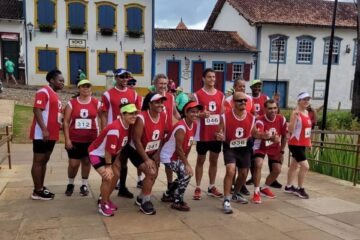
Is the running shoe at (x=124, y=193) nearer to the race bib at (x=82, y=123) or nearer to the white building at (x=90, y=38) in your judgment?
the race bib at (x=82, y=123)

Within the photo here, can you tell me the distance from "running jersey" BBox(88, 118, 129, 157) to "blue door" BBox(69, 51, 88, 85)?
2239cm

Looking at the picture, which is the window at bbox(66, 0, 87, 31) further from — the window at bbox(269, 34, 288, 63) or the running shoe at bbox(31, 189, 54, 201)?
the running shoe at bbox(31, 189, 54, 201)

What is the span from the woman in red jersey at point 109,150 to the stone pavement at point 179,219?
0.97ft

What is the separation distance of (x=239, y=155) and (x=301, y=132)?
1.46 m

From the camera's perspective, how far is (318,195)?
6.67m

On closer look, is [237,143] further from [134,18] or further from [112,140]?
[134,18]

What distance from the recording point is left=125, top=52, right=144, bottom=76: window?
1078 inches

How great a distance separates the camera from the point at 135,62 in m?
27.5

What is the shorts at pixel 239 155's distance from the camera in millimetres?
5629

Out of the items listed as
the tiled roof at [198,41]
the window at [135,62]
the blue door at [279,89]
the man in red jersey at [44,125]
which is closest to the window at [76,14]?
the window at [135,62]

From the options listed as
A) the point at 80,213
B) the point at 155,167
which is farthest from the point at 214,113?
the point at 80,213

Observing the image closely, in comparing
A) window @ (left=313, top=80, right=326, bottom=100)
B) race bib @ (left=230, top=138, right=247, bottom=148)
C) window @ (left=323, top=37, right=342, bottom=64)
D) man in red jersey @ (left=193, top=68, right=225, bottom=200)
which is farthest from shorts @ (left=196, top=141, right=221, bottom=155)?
window @ (left=323, top=37, right=342, bottom=64)

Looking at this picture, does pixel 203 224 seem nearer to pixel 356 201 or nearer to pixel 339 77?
pixel 356 201

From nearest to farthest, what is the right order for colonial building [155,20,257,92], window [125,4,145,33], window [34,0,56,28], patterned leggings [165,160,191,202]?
1. patterned leggings [165,160,191,202]
2. window [34,0,56,28]
3. window [125,4,145,33]
4. colonial building [155,20,257,92]
